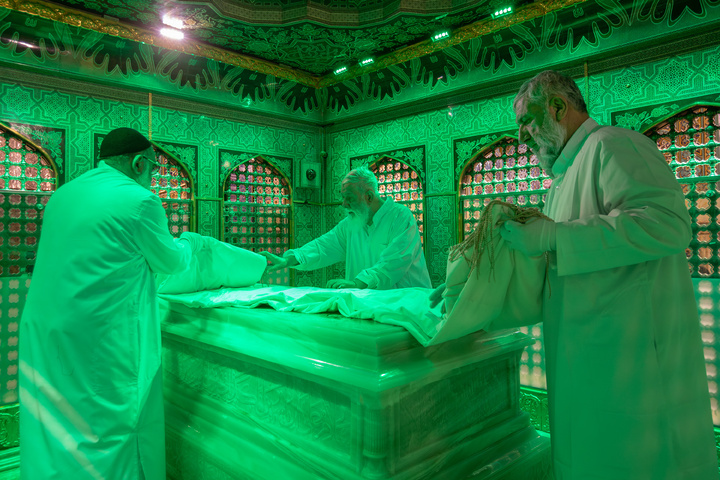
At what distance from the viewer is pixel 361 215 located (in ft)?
11.9

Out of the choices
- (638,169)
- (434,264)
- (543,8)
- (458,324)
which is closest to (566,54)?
(543,8)

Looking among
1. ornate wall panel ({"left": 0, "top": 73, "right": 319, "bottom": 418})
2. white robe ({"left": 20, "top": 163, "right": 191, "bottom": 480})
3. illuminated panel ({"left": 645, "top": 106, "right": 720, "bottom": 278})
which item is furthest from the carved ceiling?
white robe ({"left": 20, "top": 163, "right": 191, "bottom": 480})

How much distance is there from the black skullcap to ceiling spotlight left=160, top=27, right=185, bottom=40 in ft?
8.82

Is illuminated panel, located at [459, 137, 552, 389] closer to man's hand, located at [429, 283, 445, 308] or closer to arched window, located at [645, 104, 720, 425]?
arched window, located at [645, 104, 720, 425]

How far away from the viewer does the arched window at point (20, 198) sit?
3990 millimetres

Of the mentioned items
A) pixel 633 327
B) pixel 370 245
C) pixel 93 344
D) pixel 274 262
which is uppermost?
pixel 370 245

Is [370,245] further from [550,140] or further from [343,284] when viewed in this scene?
[550,140]

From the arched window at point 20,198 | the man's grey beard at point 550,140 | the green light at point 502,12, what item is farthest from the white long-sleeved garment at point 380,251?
the arched window at point 20,198

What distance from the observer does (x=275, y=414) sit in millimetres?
2014

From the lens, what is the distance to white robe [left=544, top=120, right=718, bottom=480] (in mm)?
1361

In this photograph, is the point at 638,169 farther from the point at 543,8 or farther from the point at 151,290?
the point at 543,8

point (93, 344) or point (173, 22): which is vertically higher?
point (173, 22)

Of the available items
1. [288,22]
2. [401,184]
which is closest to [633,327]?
[288,22]

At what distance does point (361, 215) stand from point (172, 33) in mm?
2848
